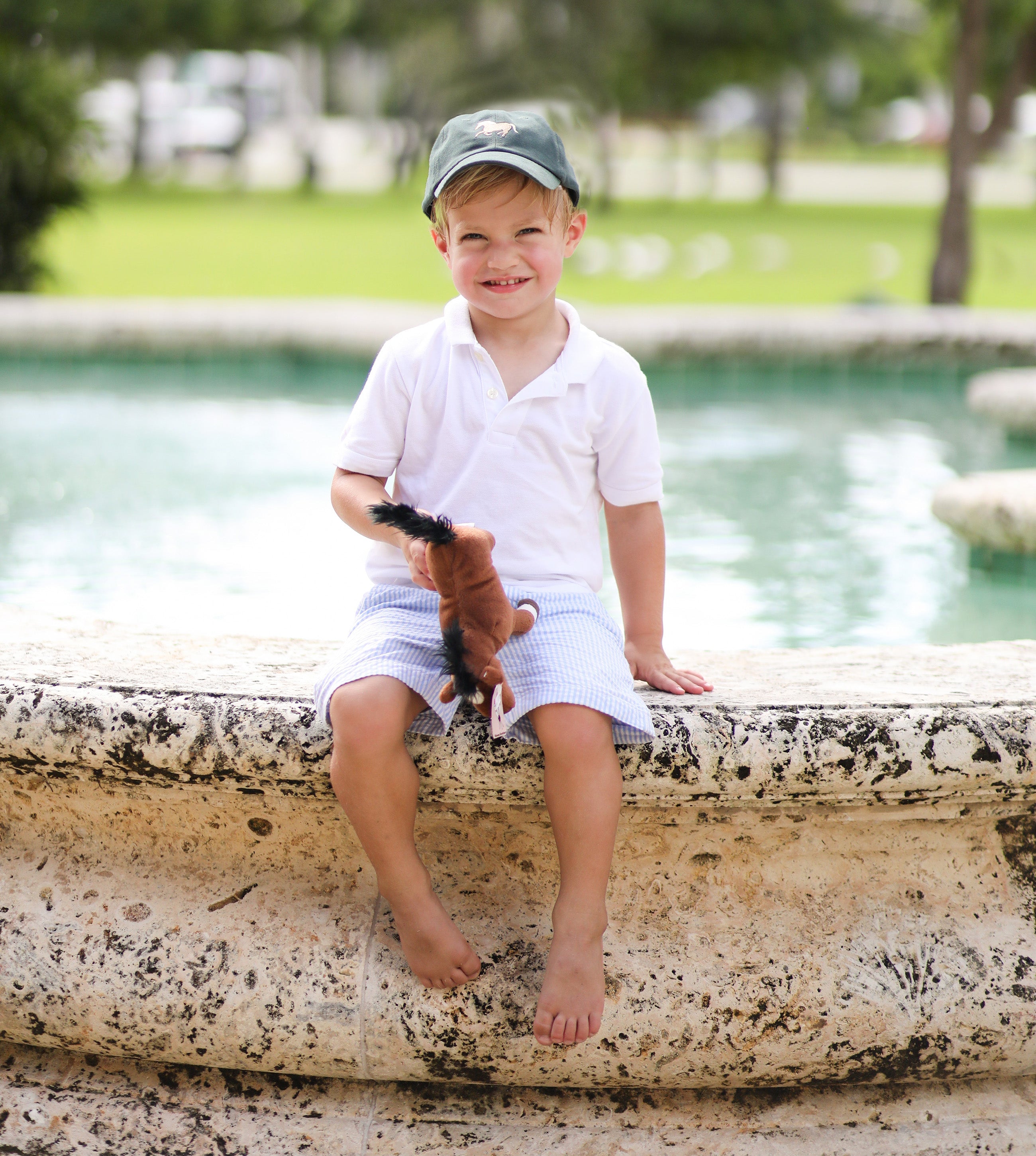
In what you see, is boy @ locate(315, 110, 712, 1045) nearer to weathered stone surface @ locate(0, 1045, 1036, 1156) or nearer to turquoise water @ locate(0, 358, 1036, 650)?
weathered stone surface @ locate(0, 1045, 1036, 1156)

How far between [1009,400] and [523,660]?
3.86 meters

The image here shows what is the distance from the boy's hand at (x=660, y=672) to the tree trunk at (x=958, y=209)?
373 inches

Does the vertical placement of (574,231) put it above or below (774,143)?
below

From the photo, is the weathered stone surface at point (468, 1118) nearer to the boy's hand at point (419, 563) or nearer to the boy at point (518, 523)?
the boy at point (518, 523)

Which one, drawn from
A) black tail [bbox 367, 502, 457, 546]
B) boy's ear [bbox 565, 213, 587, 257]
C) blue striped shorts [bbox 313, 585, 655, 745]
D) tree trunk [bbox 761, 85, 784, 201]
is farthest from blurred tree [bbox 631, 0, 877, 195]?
black tail [bbox 367, 502, 457, 546]

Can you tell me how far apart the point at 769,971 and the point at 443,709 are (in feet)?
1.78

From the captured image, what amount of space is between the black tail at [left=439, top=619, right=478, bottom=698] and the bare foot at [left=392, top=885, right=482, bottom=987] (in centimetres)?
27

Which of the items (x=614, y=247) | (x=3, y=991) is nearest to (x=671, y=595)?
(x=3, y=991)

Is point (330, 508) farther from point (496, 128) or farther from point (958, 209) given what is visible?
point (958, 209)

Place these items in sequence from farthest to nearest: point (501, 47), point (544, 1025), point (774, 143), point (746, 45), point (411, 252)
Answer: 1. point (774, 143)
2. point (746, 45)
3. point (501, 47)
4. point (411, 252)
5. point (544, 1025)

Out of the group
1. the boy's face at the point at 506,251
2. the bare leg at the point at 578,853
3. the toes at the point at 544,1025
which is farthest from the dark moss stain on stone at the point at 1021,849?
the boy's face at the point at 506,251

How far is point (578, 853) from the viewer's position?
1761 mm

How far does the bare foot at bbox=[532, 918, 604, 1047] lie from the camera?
1728 millimetres

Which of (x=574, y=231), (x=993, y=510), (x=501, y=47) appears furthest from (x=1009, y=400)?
(x=501, y=47)
